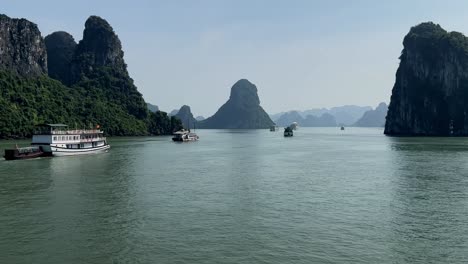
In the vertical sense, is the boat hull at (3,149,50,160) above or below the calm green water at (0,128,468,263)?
above

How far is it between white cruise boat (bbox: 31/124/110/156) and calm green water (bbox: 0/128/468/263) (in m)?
35.0

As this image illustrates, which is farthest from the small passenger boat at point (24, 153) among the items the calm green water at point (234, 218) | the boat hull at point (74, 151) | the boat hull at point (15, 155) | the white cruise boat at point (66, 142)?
the calm green water at point (234, 218)

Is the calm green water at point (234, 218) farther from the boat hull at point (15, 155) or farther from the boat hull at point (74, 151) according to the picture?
the boat hull at point (74, 151)

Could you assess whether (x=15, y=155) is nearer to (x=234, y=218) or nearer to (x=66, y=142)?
(x=66, y=142)

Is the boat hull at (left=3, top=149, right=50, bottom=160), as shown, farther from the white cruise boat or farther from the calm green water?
the calm green water

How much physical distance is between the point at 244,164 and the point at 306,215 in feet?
157

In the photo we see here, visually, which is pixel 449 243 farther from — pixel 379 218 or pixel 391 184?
pixel 391 184

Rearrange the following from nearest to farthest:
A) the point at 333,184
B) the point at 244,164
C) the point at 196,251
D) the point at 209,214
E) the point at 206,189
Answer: the point at 196,251, the point at 209,214, the point at 206,189, the point at 333,184, the point at 244,164

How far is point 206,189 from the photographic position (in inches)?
2053

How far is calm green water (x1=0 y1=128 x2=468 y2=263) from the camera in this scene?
88.5ft

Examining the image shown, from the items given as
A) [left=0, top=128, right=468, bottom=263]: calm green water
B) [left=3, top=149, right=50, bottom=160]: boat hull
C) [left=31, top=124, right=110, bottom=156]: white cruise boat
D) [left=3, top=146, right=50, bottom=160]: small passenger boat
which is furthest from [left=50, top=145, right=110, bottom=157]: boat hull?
[left=0, top=128, right=468, bottom=263]: calm green water

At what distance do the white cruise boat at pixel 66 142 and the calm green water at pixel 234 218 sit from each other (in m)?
35.0

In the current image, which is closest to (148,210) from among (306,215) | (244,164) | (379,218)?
(306,215)

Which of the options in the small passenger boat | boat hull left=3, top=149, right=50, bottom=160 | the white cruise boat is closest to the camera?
boat hull left=3, top=149, right=50, bottom=160
